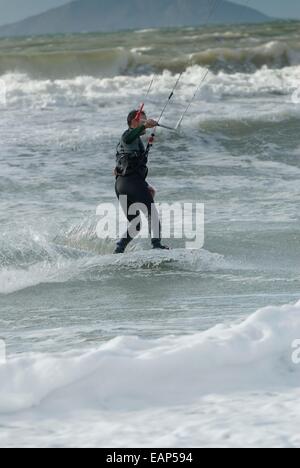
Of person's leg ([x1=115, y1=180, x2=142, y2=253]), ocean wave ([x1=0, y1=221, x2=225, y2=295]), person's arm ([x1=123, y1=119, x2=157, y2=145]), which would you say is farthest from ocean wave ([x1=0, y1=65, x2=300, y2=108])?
person's arm ([x1=123, y1=119, x2=157, y2=145])

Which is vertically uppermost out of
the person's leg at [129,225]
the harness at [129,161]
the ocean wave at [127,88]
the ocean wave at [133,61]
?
the ocean wave at [133,61]

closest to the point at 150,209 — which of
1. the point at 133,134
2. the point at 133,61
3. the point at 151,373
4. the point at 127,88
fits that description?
the point at 133,134

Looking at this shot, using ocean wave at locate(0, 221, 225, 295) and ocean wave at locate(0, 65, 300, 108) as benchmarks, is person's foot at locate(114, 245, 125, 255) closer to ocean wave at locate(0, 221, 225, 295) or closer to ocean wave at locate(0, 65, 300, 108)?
ocean wave at locate(0, 221, 225, 295)

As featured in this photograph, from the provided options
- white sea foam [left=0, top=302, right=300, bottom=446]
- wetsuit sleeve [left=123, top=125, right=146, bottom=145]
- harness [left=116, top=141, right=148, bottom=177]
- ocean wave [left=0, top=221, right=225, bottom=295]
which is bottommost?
white sea foam [left=0, top=302, right=300, bottom=446]

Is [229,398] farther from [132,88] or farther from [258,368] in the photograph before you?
[132,88]

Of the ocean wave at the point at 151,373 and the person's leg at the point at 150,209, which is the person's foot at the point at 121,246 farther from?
the ocean wave at the point at 151,373

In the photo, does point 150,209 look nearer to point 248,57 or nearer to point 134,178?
point 134,178

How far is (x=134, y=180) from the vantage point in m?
9.90

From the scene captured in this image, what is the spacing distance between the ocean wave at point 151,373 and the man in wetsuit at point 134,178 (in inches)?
176

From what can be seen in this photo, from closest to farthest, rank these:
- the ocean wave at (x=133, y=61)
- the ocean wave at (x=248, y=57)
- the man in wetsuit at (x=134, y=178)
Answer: the man in wetsuit at (x=134, y=178) → the ocean wave at (x=133, y=61) → the ocean wave at (x=248, y=57)

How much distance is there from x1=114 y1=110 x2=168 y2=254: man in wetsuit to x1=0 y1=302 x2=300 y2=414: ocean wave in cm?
448

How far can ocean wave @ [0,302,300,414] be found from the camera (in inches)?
190

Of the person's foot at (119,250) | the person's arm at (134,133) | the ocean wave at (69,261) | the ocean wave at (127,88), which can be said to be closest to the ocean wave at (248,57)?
the ocean wave at (127,88)

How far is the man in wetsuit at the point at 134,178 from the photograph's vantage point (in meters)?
9.68
